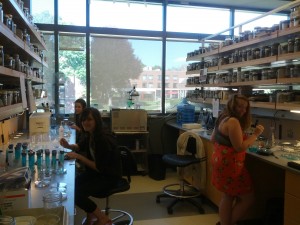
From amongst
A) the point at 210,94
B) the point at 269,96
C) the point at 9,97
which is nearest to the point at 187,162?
the point at 269,96

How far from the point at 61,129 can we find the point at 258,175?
2.35 meters

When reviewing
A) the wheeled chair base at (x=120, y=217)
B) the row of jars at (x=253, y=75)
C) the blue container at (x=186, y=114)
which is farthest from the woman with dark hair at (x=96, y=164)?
the blue container at (x=186, y=114)

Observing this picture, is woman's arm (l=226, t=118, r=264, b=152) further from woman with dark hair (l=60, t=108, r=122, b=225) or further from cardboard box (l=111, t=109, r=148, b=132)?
cardboard box (l=111, t=109, r=148, b=132)

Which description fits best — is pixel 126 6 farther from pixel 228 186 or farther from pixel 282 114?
pixel 228 186

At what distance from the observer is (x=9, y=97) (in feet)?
7.16

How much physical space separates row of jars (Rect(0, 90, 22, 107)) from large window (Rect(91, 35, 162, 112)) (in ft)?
9.32

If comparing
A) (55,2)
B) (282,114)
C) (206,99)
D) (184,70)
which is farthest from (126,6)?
(282,114)

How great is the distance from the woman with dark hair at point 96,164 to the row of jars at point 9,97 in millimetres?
534

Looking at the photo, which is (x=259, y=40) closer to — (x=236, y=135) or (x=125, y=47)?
(x=236, y=135)

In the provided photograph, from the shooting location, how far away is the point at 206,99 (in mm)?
4508

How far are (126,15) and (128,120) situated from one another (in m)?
1.90

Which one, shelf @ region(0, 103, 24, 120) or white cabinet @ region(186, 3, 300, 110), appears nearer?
shelf @ region(0, 103, 24, 120)

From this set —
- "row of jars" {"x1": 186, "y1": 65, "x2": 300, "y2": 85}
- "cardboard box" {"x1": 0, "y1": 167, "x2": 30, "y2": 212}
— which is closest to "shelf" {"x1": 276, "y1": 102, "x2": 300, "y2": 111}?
"row of jars" {"x1": 186, "y1": 65, "x2": 300, "y2": 85}

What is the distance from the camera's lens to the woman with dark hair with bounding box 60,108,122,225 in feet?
8.07
